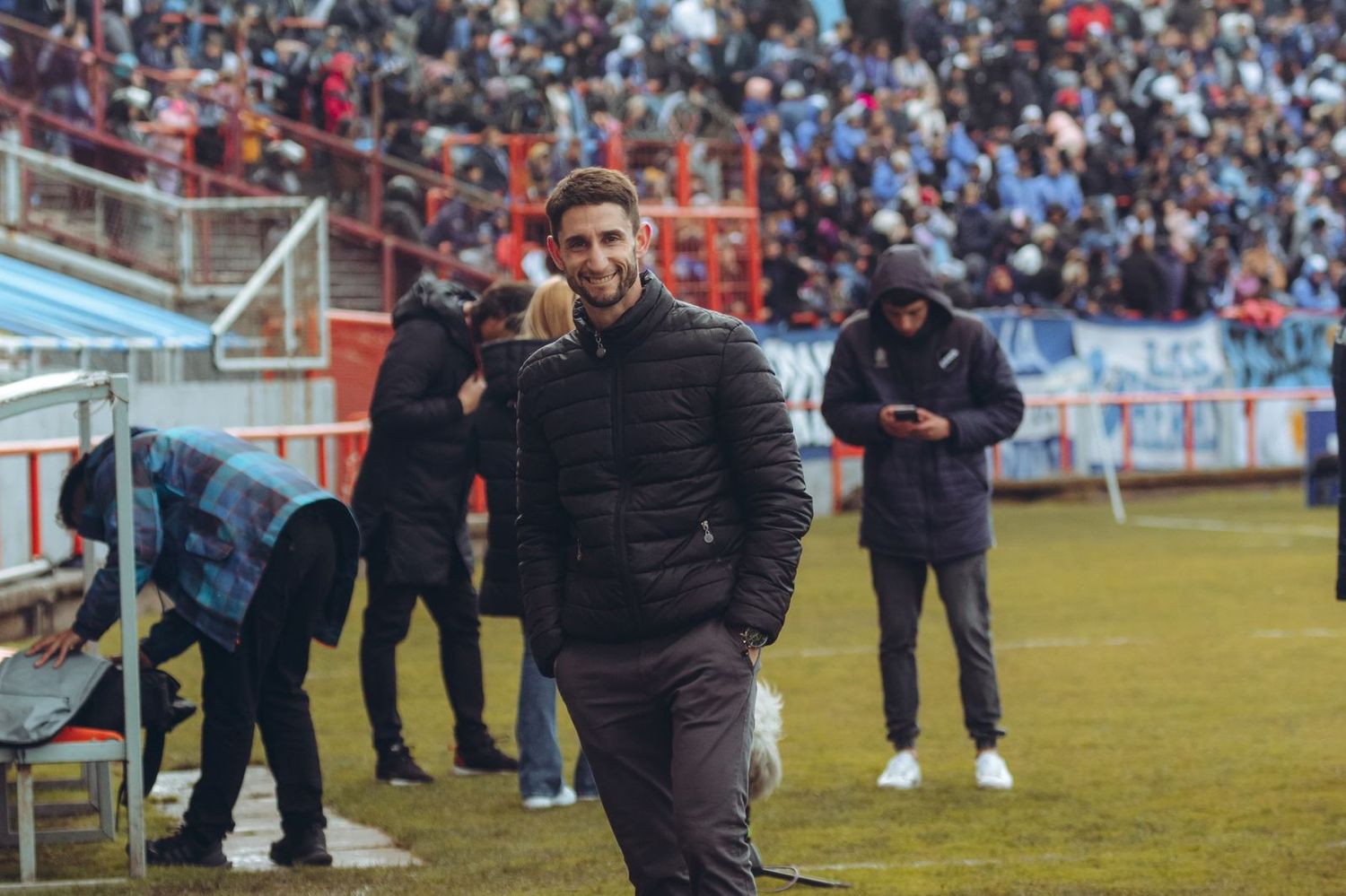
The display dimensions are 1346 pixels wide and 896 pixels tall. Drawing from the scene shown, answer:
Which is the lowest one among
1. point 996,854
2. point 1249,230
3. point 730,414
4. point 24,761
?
point 996,854

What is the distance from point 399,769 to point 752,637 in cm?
395

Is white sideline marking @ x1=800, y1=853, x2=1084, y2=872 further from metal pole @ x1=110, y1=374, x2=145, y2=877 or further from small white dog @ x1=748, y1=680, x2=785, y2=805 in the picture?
metal pole @ x1=110, y1=374, x2=145, y2=877

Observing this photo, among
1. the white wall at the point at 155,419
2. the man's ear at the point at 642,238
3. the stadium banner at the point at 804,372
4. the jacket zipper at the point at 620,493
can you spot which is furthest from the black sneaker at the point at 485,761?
the stadium banner at the point at 804,372

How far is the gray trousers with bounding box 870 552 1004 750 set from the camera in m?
7.84

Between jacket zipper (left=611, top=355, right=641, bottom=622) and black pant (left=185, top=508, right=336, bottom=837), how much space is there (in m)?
2.21

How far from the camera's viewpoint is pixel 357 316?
18.5m

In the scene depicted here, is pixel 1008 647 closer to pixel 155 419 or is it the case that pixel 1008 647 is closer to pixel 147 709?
pixel 147 709

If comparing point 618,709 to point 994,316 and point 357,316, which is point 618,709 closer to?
point 357,316

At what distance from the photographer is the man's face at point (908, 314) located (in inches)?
307

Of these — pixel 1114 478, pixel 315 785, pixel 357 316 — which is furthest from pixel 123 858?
pixel 1114 478

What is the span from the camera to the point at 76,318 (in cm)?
1675

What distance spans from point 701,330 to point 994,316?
18525mm

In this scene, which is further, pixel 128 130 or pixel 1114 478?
pixel 1114 478

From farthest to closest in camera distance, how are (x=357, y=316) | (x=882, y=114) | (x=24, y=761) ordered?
(x=882, y=114)
(x=357, y=316)
(x=24, y=761)
